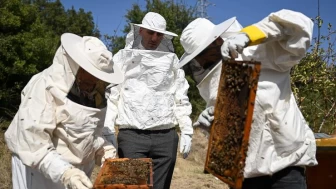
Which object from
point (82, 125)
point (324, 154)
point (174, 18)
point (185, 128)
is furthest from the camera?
point (174, 18)

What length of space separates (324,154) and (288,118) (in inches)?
56.0

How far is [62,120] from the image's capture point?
2736mm

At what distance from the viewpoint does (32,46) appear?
10.6 m

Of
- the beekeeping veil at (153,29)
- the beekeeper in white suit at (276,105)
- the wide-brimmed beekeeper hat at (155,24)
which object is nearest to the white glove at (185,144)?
the beekeeping veil at (153,29)

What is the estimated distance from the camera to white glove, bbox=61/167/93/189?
2.44m

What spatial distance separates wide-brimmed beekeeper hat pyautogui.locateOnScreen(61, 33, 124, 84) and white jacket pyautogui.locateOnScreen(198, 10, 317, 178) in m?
1.03

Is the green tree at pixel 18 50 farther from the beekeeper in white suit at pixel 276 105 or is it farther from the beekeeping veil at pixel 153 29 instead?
the beekeeper in white suit at pixel 276 105

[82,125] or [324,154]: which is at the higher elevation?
[82,125]

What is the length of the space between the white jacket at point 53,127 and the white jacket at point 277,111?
3.69 ft

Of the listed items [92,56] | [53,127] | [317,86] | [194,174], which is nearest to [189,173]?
[194,174]

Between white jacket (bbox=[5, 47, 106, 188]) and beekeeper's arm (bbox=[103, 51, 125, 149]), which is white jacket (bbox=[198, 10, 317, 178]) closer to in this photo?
white jacket (bbox=[5, 47, 106, 188])

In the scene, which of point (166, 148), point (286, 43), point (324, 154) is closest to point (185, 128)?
point (166, 148)

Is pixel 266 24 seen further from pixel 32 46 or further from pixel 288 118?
pixel 32 46

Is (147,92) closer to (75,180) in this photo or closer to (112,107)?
(112,107)
